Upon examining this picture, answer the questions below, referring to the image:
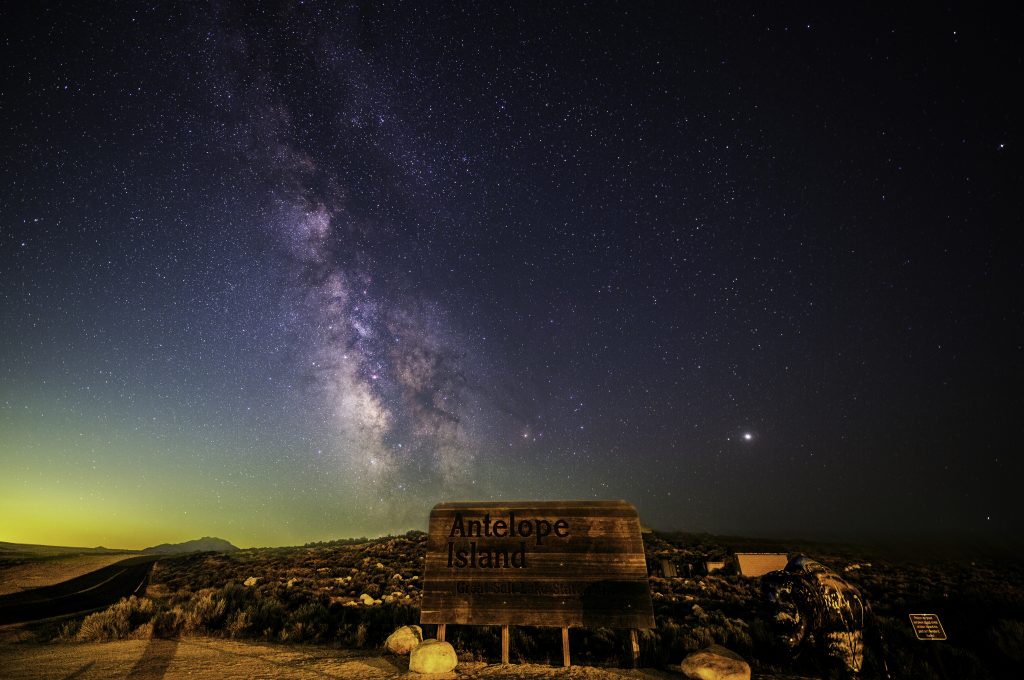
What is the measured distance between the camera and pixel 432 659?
6.30 m

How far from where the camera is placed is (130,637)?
814cm

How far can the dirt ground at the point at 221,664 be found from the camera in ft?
19.9

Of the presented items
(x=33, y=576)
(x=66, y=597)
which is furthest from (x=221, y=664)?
(x=33, y=576)

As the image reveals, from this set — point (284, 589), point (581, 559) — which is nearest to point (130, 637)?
point (284, 589)

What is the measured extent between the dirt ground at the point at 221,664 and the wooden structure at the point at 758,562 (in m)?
16.9

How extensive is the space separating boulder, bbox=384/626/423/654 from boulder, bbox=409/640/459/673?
115 cm

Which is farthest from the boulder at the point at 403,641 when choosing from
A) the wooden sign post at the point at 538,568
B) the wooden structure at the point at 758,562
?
the wooden structure at the point at 758,562

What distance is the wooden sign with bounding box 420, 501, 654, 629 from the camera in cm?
673

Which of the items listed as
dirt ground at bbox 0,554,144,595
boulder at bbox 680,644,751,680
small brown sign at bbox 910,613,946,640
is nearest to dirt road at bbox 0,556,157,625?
dirt ground at bbox 0,554,144,595

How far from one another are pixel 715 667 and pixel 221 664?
751 cm

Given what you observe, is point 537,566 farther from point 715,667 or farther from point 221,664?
point 221,664

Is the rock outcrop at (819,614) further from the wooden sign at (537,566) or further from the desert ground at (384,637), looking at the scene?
the wooden sign at (537,566)

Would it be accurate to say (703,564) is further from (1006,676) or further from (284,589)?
(284,589)

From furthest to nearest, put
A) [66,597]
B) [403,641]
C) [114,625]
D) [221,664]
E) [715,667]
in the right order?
[66,597]
[114,625]
[403,641]
[221,664]
[715,667]
